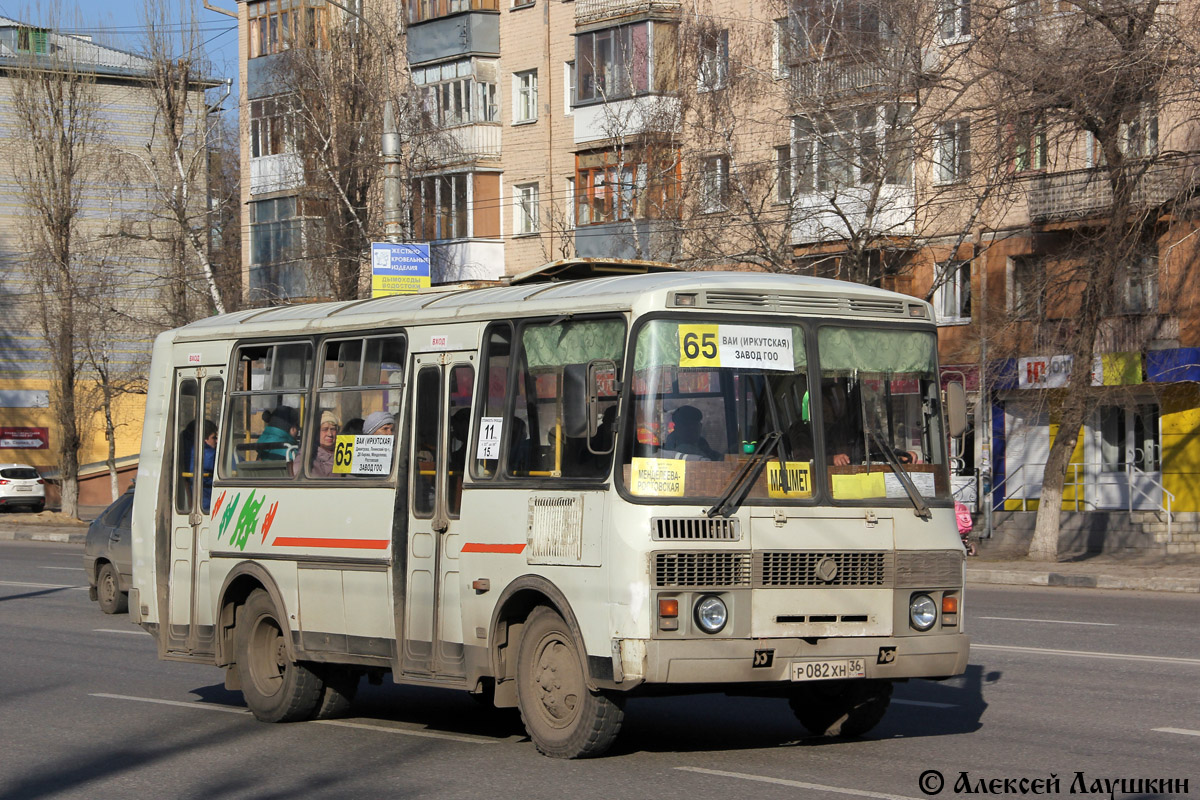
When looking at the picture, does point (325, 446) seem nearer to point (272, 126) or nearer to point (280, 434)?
point (280, 434)

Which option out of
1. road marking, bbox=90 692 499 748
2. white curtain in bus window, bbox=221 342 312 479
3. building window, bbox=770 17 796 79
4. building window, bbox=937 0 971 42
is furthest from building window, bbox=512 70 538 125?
A: road marking, bbox=90 692 499 748

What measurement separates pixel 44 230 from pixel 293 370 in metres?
40.3

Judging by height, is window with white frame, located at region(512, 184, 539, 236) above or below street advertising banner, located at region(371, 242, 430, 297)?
above

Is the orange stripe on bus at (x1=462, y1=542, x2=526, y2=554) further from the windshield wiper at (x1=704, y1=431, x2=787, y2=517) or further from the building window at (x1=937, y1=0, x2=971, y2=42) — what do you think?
the building window at (x1=937, y1=0, x2=971, y2=42)

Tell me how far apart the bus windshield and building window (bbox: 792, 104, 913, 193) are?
18.4m

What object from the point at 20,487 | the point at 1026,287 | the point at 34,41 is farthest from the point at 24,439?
the point at 1026,287

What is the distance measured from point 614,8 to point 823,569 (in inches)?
1258

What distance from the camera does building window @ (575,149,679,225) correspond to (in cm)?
3475

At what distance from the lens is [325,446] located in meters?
10.6

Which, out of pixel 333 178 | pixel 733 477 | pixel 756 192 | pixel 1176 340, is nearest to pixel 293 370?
pixel 733 477

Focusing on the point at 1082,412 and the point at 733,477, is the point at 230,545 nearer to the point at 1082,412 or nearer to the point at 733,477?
the point at 733,477

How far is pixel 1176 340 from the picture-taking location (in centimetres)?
3039

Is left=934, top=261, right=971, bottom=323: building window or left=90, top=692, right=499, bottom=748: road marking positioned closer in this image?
left=90, top=692, right=499, bottom=748: road marking

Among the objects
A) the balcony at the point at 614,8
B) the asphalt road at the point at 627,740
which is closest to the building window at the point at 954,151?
the balcony at the point at 614,8
